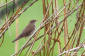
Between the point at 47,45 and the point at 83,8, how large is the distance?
17cm

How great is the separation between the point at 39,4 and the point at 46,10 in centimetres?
197

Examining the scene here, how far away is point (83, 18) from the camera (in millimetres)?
750

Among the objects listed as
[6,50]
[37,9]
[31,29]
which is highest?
[37,9]

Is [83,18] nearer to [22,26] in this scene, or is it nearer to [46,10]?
[46,10]

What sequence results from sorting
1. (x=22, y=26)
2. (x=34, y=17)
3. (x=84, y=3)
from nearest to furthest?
(x=84, y=3), (x=22, y=26), (x=34, y=17)

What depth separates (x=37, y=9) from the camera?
277 cm

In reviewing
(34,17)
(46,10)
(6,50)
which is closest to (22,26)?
(34,17)

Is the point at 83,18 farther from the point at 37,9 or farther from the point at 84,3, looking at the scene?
the point at 37,9

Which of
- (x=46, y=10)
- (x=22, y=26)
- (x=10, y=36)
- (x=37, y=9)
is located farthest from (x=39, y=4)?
(x=46, y=10)

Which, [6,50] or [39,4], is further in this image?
[39,4]

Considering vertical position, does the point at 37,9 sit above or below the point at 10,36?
above

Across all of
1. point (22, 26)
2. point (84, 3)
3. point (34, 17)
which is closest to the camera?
point (84, 3)

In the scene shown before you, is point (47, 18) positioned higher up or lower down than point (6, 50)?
higher up

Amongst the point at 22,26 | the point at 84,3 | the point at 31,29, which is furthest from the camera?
the point at 22,26
